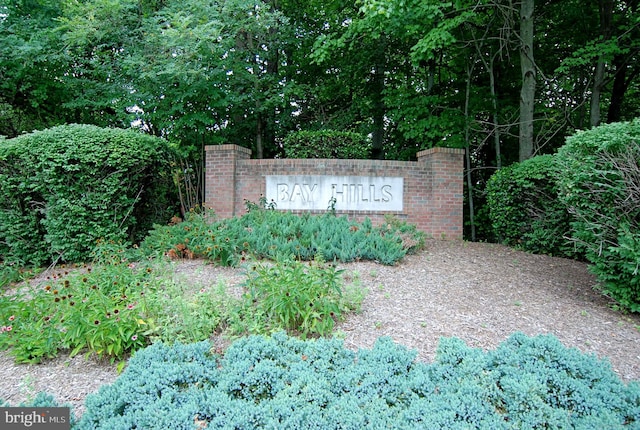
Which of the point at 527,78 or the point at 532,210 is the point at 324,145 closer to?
the point at 532,210

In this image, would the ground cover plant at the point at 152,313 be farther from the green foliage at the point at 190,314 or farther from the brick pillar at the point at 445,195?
the brick pillar at the point at 445,195

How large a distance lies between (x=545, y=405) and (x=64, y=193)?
5.78 m

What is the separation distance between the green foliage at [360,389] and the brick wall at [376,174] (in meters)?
4.86

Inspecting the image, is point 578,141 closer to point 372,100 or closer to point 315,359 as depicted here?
point 315,359

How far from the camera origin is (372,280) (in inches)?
184

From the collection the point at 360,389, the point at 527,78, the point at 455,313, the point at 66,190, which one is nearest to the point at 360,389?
the point at 360,389

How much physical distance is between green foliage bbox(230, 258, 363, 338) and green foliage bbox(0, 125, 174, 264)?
9.52 ft

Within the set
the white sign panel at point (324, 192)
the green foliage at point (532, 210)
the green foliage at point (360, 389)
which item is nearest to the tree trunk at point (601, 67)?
the green foliage at point (532, 210)

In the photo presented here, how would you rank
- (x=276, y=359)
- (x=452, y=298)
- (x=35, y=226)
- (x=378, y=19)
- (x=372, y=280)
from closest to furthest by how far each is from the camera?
(x=276, y=359), (x=452, y=298), (x=372, y=280), (x=35, y=226), (x=378, y=19)

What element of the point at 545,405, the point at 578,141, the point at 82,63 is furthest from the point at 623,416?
the point at 82,63

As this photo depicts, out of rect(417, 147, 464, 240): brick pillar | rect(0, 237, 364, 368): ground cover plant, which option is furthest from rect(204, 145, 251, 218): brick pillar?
rect(0, 237, 364, 368): ground cover plant

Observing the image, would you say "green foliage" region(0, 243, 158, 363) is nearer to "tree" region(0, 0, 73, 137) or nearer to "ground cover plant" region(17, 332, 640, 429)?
"ground cover plant" region(17, 332, 640, 429)

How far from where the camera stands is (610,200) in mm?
4184

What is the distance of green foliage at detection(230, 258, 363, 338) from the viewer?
3.31m
